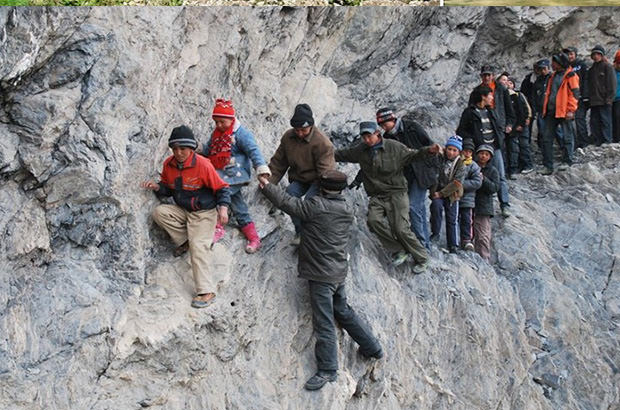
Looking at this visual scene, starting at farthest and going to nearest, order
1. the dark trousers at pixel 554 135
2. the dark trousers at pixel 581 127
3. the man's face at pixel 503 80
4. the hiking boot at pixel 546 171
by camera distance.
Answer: the dark trousers at pixel 581 127 → the hiking boot at pixel 546 171 → the dark trousers at pixel 554 135 → the man's face at pixel 503 80

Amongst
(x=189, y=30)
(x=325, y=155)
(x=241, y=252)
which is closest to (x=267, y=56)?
(x=189, y=30)

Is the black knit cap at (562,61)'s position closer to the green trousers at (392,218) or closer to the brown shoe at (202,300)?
the green trousers at (392,218)

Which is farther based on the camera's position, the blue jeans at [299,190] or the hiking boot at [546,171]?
the hiking boot at [546,171]

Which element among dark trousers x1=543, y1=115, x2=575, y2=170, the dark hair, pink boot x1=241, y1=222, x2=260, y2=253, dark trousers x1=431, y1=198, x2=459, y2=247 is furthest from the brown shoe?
dark trousers x1=543, y1=115, x2=575, y2=170

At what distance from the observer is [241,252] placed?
831 cm

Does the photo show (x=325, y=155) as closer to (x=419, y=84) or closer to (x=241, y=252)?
(x=241, y=252)

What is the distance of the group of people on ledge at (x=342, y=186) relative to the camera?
7.70 m

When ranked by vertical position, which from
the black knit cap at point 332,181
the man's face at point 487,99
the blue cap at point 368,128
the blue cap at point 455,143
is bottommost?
the blue cap at point 455,143

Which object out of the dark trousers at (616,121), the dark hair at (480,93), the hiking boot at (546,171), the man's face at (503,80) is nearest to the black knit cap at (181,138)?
the dark hair at (480,93)

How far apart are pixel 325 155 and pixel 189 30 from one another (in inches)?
92.7

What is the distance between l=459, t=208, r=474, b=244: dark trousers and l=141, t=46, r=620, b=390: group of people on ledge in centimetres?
2

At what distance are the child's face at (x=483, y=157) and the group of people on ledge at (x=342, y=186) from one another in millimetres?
16

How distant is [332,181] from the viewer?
307 inches

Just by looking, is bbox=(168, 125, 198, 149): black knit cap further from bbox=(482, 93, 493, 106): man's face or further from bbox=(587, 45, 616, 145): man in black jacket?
bbox=(587, 45, 616, 145): man in black jacket
